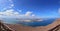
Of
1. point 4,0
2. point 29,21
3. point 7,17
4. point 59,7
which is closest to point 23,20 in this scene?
point 29,21

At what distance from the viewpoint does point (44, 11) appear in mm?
3318

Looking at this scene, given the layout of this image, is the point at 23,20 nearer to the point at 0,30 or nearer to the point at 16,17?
the point at 16,17

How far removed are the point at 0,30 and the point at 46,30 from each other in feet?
3.03

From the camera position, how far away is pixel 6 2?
3.27m

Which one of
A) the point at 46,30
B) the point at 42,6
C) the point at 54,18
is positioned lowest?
the point at 46,30

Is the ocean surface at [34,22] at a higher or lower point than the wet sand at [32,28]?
higher

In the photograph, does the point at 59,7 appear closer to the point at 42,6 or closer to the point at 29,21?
the point at 42,6

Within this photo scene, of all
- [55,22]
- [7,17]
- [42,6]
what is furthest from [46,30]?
[7,17]

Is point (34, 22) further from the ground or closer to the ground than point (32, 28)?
further from the ground

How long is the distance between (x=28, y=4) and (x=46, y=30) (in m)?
0.64

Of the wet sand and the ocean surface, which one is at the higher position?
the ocean surface

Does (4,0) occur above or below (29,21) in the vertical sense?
above

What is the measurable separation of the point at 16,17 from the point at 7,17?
179mm

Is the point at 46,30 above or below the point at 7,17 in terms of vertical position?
below
